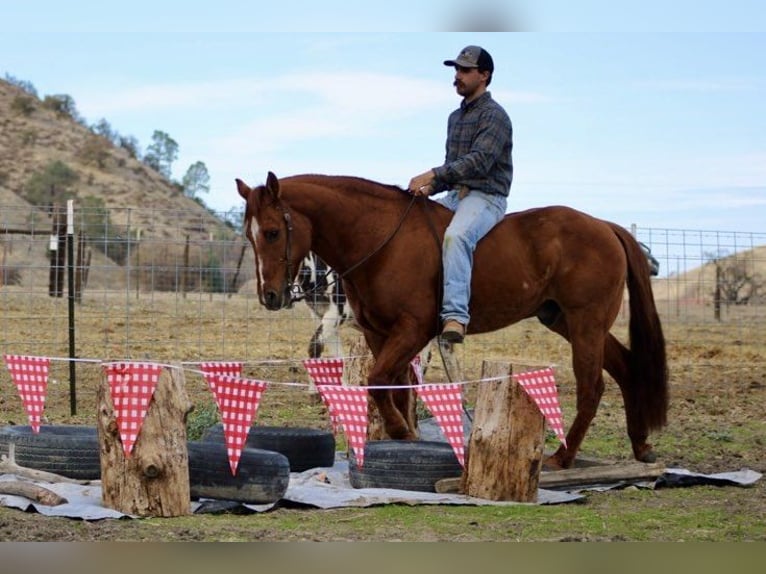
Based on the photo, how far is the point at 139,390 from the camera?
6.54 metres

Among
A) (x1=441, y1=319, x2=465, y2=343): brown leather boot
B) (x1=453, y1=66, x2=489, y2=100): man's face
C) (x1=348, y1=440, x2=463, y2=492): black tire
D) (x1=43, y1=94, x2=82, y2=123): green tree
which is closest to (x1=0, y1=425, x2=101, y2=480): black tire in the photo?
(x1=348, y1=440, x2=463, y2=492): black tire

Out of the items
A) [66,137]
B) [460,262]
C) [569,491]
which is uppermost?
[66,137]

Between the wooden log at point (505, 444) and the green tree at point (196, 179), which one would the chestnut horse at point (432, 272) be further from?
the green tree at point (196, 179)

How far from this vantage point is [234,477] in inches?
277

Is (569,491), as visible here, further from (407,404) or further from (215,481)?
(215,481)

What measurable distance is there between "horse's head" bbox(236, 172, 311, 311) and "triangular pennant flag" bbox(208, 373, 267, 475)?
67 centimetres

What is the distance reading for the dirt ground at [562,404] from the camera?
244 inches

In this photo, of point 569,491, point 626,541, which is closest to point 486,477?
point 569,491

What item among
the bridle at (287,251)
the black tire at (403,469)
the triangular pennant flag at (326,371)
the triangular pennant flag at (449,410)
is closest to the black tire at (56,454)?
the bridle at (287,251)

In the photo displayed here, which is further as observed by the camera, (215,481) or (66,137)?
(66,137)

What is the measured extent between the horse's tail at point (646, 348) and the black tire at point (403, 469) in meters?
1.94

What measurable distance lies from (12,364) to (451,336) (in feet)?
9.62

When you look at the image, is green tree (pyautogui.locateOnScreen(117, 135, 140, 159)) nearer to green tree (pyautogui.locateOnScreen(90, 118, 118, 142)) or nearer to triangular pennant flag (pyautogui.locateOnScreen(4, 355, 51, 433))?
green tree (pyautogui.locateOnScreen(90, 118, 118, 142))

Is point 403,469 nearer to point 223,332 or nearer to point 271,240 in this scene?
point 271,240
